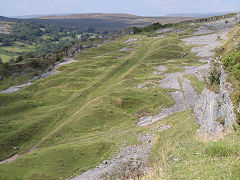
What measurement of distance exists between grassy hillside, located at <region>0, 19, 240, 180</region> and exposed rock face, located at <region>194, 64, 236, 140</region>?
181 centimetres

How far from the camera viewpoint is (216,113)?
22.1m

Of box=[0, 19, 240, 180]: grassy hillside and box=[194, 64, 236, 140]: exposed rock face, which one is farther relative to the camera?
box=[194, 64, 236, 140]: exposed rock face

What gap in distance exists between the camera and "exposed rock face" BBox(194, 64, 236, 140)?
65.0 ft

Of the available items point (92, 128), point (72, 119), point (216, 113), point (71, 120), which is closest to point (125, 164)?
point (216, 113)

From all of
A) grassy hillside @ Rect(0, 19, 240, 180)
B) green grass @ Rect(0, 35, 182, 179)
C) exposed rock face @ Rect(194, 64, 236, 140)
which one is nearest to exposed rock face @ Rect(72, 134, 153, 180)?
grassy hillside @ Rect(0, 19, 240, 180)

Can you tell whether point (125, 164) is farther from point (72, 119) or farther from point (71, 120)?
point (72, 119)

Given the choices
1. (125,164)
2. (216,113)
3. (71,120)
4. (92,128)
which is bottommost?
(92,128)

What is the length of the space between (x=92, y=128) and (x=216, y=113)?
2602cm

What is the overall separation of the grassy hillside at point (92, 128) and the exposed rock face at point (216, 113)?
1.81m

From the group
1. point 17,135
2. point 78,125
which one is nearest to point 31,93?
point 17,135

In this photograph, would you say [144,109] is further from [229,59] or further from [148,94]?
[229,59]

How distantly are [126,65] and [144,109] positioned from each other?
40605 mm

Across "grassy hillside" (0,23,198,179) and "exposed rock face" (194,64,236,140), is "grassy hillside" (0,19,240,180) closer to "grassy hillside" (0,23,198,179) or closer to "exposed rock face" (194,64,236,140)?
"grassy hillside" (0,23,198,179)

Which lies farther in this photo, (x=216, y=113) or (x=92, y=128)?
(x=92, y=128)
